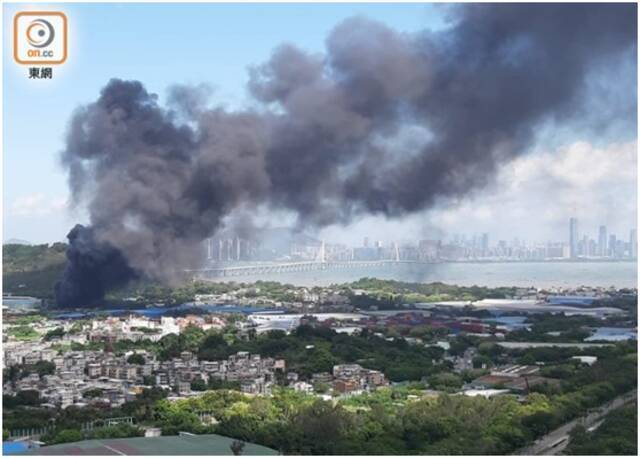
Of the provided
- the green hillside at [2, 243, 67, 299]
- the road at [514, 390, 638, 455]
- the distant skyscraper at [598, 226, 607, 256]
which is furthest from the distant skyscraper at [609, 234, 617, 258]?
the green hillside at [2, 243, 67, 299]

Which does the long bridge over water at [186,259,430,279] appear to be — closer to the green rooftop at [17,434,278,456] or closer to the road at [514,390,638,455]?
the road at [514,390,638,455]

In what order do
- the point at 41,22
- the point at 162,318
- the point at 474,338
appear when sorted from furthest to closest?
the point at 162,318
the point at 474,338
the point at 41,22

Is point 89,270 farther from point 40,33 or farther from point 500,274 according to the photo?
point 500,274

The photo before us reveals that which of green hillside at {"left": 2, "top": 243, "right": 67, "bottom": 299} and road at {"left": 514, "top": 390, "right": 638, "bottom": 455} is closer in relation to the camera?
road at {"left": 514, "top": 390, "right": 638, "bottom": 455}

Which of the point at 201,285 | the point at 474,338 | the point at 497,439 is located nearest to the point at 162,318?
the point at 201,285

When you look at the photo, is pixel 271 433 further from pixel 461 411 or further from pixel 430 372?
pixel 430 372

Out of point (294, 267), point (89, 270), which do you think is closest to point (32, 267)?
point (89, 270)

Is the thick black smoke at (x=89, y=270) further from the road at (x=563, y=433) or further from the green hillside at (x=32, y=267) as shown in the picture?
the road at (x=563, y=433)
